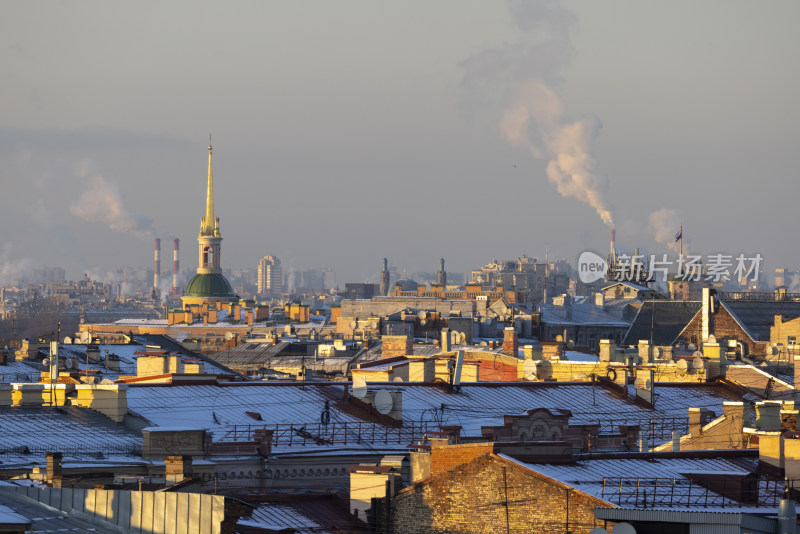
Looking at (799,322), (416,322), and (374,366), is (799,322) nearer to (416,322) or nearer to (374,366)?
(416,322)

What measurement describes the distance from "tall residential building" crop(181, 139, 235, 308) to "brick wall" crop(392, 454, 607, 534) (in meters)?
141

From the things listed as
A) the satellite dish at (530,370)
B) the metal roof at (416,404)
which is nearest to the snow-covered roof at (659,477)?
the metal roof at (416,404)

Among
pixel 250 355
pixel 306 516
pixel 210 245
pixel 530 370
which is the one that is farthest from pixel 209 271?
pixel 306 516

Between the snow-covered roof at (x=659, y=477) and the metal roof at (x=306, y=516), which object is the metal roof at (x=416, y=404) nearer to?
the metal roof at (x=306, y=516)

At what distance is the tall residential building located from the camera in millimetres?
165750

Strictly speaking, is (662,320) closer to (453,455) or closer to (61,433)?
(61,433)

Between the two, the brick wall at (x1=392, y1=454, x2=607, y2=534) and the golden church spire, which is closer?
the brick wall at (x1=392, y1=454, x2=607, y2=534)

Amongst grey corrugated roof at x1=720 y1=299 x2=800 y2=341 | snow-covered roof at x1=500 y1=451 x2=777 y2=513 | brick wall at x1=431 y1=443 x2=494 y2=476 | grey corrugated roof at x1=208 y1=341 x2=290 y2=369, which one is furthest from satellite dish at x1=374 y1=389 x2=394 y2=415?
grey corrugated roof at x1=208 y1=341 x2=290 y2=369

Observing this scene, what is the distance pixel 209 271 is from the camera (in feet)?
576

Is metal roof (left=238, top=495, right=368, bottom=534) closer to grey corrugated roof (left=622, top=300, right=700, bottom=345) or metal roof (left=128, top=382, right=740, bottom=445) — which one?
metal roof (left=128, top=382, right=740, bottom=445)

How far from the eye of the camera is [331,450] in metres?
29.6

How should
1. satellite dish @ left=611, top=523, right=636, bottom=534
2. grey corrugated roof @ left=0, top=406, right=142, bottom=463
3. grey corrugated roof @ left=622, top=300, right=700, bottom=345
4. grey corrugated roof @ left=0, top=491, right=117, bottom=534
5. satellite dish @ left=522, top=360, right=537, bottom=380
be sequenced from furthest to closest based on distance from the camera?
grey corrugated roof @ left=622, top=300, right=700, bottom=345 < satellite dish @ left=522, top=360, right=537, bottom=380 < grey corrugated roof @ left=0, top=406, right=142, bottom=463 < grey corrugated roof @ left=0, top=491, right=117, bottom=534 < satellite dish @ left=611, top=523, right=636, bottom=534

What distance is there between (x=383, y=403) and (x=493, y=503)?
1186 centimetres

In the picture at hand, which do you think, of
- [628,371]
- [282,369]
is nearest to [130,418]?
[628,371]
